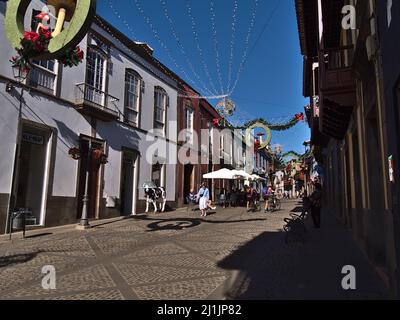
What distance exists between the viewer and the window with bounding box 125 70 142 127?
56.4 feet

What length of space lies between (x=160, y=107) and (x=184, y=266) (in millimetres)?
15096

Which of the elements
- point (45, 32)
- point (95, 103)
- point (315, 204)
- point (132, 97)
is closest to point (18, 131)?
point (95, 103)

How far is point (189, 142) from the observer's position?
24.1 m

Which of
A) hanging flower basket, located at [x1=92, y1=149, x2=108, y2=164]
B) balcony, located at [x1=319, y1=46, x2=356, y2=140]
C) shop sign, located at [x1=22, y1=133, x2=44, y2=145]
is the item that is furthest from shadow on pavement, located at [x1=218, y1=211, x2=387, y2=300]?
shop sign, located at [x1=22, y1=133, x2=44, y2=145]

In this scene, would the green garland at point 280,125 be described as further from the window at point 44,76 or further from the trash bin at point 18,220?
the trash bin at point 18,220

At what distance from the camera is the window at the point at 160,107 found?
65.4 ft

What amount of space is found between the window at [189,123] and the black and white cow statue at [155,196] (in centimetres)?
569

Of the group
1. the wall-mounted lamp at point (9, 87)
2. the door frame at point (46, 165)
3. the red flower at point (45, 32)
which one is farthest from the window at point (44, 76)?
the red flower at point (45, 32)

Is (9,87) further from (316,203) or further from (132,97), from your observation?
(316,203)

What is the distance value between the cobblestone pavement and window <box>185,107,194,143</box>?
1379 cm

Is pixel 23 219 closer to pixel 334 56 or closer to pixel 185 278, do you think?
pixel 185 278

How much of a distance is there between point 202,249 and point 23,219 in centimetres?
554

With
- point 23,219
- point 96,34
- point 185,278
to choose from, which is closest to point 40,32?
point 185,278

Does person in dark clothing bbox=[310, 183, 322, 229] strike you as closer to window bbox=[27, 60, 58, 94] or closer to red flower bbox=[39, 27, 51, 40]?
red flower bbox=[39, 27, 51, 40]
